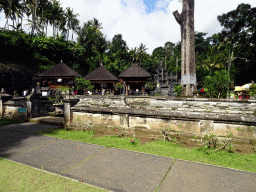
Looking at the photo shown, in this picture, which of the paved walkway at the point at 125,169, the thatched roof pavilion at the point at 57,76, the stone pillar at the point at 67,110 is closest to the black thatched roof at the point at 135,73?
the thatched roof pavilion at the point at 57,76

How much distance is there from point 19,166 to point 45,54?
34416 millimetres

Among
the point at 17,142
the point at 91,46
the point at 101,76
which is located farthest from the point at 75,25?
the point at 17,142

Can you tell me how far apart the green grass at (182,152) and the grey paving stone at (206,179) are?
10.7 inches

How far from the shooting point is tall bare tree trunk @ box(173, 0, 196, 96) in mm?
10820

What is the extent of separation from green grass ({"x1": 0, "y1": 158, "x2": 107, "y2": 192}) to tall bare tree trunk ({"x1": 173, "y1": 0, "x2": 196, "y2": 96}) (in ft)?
31.8

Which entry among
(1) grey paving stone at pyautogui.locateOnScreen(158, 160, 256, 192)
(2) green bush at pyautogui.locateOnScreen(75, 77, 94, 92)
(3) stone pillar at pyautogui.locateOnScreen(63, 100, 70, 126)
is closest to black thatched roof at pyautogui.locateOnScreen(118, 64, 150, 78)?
(2) green bush at pyautogui.locateOnScreen(75, 77, 94, 92)

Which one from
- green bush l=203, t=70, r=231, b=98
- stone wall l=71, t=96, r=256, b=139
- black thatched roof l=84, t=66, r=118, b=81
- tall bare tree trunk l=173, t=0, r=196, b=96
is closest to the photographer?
stone wall l=71, t=96, r=256, b=139

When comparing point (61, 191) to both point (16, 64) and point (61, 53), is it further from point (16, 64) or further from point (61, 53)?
point (61, 53)

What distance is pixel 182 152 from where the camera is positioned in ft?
11.9

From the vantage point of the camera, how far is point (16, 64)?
27.5 metres

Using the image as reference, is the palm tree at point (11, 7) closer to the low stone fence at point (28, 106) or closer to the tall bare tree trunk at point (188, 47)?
the low stone fence at point (28, 106)

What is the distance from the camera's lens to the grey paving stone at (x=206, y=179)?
232 centimetres

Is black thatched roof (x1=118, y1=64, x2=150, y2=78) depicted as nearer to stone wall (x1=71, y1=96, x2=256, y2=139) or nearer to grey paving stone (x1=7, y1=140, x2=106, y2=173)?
stone wall (x1=71, y1=96, x2=256, y2=139)

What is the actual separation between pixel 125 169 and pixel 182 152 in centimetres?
153
